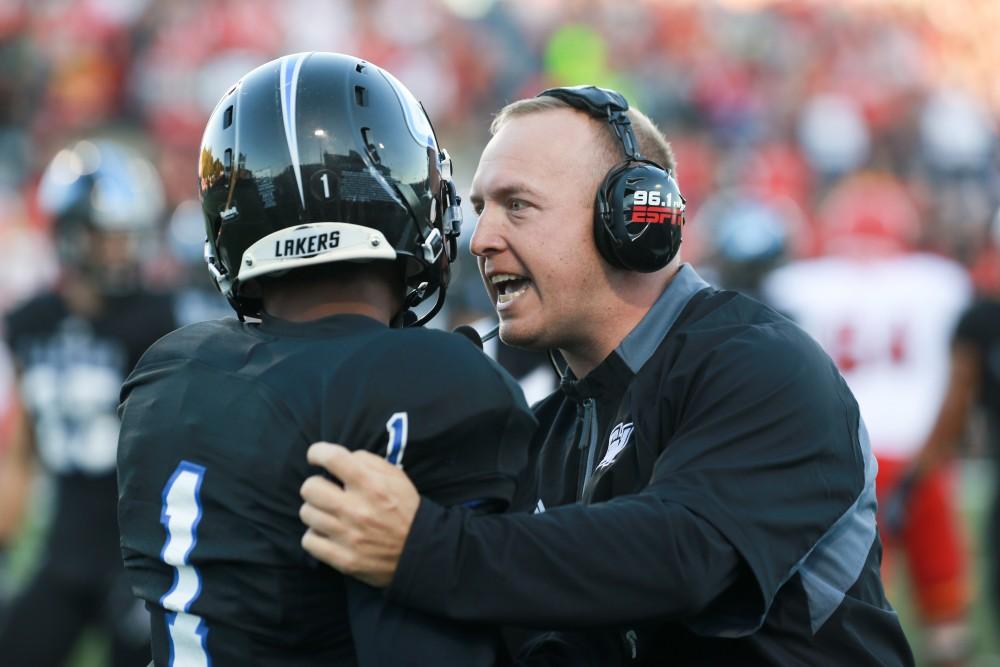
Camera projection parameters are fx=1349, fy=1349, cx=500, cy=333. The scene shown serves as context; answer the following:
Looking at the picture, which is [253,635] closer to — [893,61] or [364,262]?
[364,262]

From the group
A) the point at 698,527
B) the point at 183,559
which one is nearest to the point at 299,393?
the point at 183,559

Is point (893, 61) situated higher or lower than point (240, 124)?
lower

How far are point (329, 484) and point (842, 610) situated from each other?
3.29 feet

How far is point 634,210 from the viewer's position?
8.64 ft

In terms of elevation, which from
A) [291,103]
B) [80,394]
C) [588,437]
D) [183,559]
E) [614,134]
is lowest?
[80,394]

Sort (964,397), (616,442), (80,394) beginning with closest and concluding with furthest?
(616,442)
(80,394)
(964,397)

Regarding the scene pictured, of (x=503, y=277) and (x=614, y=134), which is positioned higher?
(x=614, y=134)

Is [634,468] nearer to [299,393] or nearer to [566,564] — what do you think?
[566,564]

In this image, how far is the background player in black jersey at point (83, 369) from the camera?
199 inches

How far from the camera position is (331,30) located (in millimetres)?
13555

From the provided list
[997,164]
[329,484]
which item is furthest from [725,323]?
[997,164]

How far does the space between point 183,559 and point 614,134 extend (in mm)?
1302

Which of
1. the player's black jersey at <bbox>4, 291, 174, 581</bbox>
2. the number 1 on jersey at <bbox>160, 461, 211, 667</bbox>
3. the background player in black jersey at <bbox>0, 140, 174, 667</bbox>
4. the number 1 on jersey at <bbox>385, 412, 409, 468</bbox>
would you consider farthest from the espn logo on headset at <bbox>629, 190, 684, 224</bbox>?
the player's black jersey at <bbox>4, 291, 174, 581</bbox>

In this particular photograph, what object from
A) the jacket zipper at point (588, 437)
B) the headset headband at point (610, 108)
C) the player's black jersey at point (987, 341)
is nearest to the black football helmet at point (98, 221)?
the headset headband at point (610, 108)
